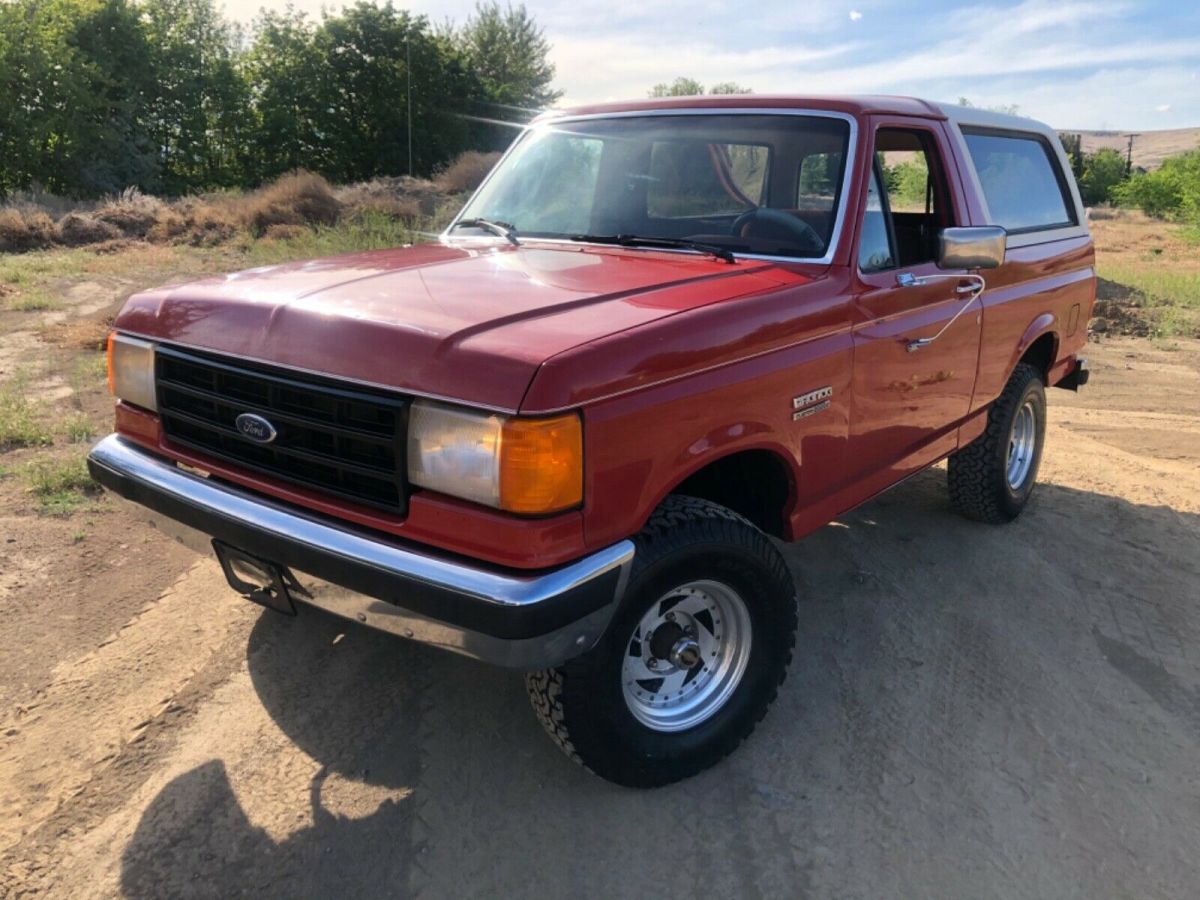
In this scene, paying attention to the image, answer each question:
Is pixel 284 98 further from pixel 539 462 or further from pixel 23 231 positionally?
pixel 539 462

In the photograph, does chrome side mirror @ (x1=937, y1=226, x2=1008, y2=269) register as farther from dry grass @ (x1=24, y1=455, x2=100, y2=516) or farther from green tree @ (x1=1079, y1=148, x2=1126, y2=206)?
green tree @ (x1=1079, y1=148, x2=1126, y2=206)

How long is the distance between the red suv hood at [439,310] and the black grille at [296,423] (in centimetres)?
6

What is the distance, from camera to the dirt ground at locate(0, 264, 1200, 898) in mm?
2420

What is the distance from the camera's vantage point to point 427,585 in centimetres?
215

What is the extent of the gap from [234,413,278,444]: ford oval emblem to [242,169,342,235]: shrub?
590 inches

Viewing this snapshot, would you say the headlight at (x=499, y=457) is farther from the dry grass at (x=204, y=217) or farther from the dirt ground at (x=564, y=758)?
the dry grass at (x=204, y=217)

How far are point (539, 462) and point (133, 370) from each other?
5.41ft

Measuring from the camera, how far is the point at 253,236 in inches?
623

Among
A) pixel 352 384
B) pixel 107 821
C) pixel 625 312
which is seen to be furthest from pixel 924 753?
pixel 107 821

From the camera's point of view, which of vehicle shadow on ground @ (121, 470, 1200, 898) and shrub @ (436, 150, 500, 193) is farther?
shrub @ (436, 150, 500, 193)

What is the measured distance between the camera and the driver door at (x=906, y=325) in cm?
324

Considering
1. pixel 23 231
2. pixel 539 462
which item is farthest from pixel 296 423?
pixel 23 231

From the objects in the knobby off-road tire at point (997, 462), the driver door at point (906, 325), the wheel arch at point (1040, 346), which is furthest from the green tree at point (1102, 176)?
the driver door at point (906, 325)

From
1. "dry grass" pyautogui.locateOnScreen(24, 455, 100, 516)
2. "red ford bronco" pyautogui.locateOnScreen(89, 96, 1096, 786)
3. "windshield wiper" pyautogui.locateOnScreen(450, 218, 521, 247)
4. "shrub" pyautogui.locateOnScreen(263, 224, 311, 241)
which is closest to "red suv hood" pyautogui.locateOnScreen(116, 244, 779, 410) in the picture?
"red ford bronco" pyautogui.locateOnScreen(89, 96, 1096, 786)
